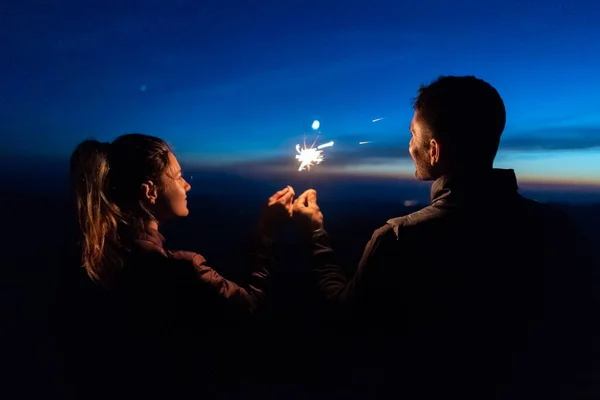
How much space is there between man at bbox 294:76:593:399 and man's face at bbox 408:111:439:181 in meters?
0.02

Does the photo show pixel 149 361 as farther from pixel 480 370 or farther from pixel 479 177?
pixel 479 177

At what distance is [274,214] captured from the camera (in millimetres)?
2668

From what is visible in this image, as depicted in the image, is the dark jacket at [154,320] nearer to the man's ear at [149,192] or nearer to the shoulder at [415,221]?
the man's ear at [149,192]

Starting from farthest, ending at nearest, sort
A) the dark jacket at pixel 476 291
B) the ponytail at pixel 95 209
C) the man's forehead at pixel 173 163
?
the man's forehead at pixel 173 163 → the ponytail at pixel 95 209 → the dark jacket at pixel 476 291

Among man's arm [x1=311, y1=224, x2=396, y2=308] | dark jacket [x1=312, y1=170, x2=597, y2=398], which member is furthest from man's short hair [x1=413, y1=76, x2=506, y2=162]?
man's arm [x1=311, y1=224, x2=396, y2=308]

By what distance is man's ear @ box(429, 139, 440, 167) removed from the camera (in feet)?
6.82

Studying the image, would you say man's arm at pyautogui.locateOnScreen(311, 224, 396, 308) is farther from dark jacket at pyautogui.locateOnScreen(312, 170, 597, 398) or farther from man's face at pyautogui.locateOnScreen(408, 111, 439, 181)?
man's face at pyautogui.locateOnScreen(408, 111, 439, 181)

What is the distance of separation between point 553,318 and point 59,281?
9.53ft

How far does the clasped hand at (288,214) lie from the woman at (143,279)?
→ 35 centimetres

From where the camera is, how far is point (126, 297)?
7.06 ft

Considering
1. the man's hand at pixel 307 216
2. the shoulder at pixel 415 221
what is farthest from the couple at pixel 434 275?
the man's hand at pixel 307 216

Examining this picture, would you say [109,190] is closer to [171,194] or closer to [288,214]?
[171,194]

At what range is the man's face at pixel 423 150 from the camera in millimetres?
2123

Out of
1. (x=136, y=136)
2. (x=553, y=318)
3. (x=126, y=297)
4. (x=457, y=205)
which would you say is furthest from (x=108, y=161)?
(x=553, y=318)
